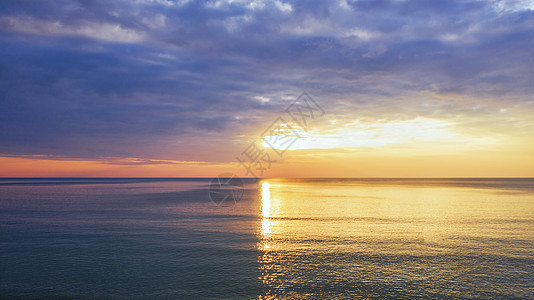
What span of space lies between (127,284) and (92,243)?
1315 centimetres

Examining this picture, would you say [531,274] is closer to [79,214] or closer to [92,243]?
[92,243]

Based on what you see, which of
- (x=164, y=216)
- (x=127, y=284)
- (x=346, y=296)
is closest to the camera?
(x=346, y=296)

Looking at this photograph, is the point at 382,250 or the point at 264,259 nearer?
the point at 264,259

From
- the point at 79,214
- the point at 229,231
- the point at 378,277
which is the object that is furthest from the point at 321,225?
the point at 79,214

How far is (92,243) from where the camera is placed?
30719mm

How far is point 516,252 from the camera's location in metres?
27.5

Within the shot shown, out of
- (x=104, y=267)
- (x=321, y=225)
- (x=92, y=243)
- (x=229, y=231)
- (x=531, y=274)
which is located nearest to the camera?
(x=531, y=274)

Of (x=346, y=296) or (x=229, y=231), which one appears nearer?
(x=346, y=296)

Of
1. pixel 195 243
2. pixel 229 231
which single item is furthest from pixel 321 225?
pixel 195 243

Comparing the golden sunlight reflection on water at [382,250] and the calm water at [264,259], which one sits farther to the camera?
the golden sunlight reflection on water at [382,250]

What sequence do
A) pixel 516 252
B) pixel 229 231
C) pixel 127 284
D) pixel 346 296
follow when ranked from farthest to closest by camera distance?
pixel 229 231, pixel 516 252, pixel 127 284, pixel 346 296

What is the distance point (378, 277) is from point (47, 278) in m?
22.2

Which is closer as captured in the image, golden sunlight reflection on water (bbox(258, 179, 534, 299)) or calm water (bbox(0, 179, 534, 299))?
calm water (bbox(0, 179, 534, 299))

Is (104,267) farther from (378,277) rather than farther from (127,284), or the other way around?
(378,277)
